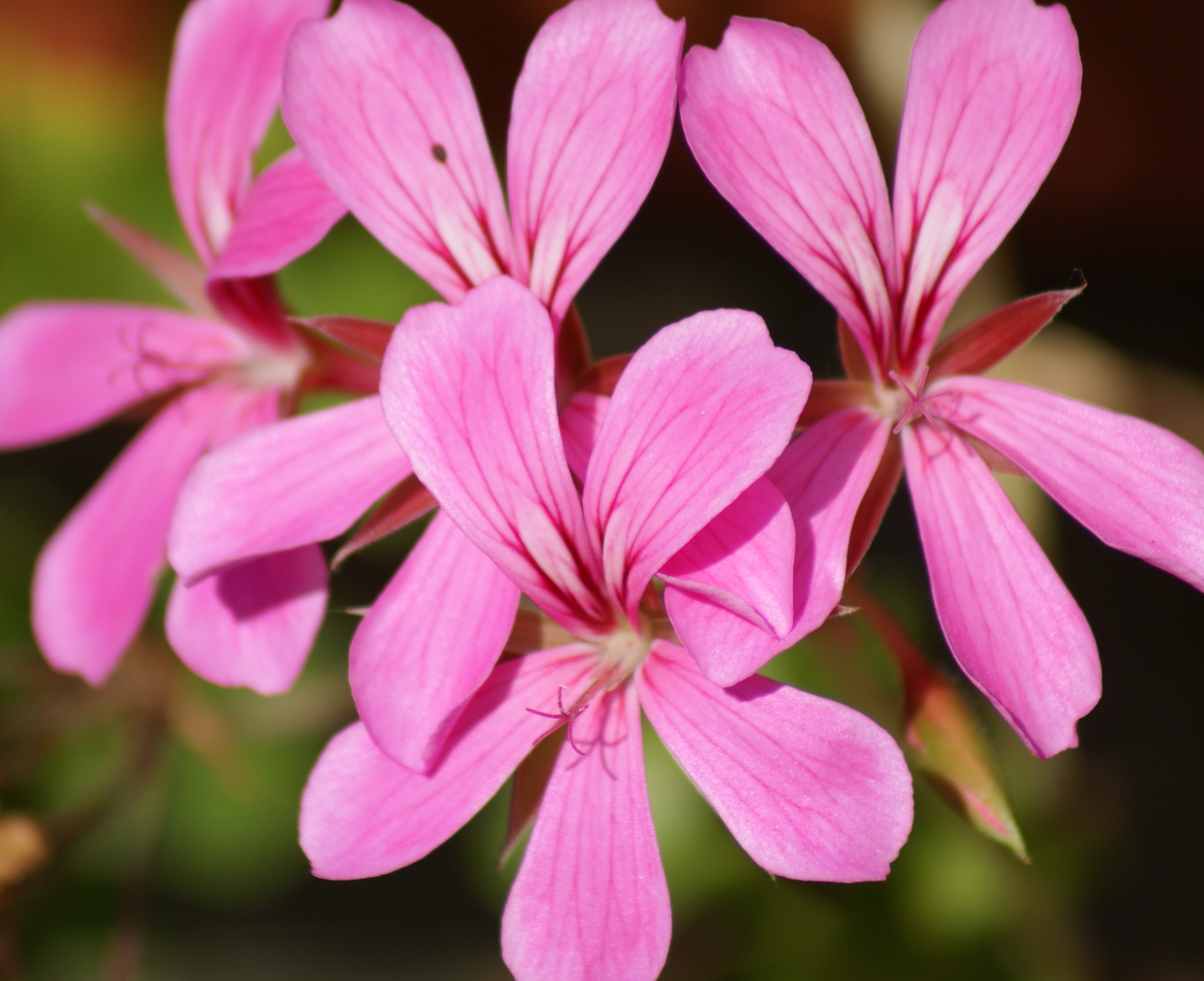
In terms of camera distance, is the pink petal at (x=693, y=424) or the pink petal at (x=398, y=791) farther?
the pink petal at (x=398, y=791)

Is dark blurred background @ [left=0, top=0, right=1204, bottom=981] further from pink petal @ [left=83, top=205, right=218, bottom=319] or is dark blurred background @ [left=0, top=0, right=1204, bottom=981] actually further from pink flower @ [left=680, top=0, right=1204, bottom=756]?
pink flower @ [left=680, top=0, right=1204, bottom=756]

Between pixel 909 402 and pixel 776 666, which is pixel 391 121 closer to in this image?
pixel 909 402

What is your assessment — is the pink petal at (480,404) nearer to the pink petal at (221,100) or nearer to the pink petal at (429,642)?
the pink petal at (429,642)

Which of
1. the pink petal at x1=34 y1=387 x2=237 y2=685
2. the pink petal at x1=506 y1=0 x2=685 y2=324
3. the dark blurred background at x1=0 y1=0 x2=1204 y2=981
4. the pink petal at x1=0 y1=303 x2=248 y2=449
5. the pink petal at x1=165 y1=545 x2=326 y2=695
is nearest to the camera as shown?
the pink petal at x1=506 y1=0 x2=685 y2=324

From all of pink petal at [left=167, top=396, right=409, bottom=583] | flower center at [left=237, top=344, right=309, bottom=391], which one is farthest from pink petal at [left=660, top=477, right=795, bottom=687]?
flower center at [left=237, top=344, right=309, bottom=391]

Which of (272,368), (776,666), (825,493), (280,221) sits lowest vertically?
(776,666)

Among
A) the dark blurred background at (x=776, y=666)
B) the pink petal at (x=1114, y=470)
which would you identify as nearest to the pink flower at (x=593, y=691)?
the pink petal at (x=1114, y=470)

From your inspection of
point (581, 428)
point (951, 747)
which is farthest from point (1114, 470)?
point (581, 428)
